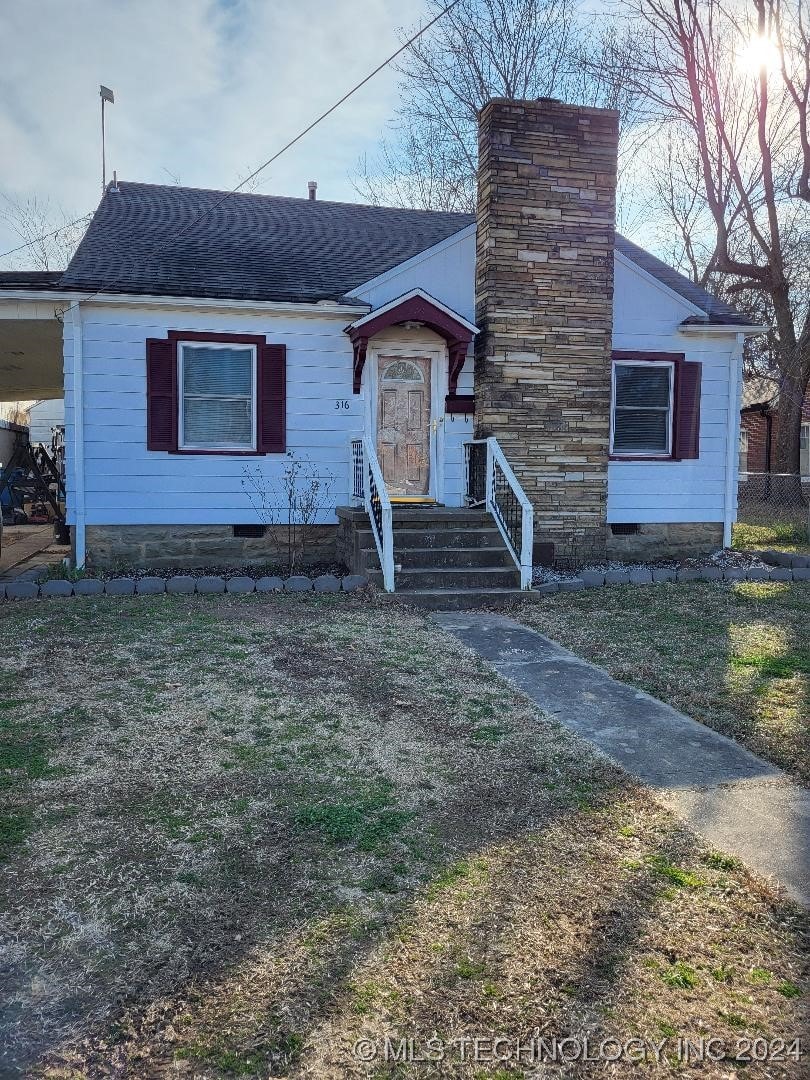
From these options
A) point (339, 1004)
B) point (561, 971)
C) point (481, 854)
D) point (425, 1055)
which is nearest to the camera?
point (425, 1055)

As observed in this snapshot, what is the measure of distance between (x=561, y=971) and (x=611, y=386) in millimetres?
8950

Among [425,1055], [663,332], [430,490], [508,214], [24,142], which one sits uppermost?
[24,142]

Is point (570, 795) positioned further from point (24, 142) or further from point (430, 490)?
point (24, 142)

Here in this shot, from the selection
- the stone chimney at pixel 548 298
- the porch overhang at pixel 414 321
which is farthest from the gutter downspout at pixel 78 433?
the stone chimney at pixel 548 298

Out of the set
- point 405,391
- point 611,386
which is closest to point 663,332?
point 611,386

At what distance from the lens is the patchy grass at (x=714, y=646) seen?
4.29 m

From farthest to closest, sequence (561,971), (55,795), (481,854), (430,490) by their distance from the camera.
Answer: (430,490) → (55,795) → (481,854) → (561,971)

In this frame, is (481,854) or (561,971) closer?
(561,971)

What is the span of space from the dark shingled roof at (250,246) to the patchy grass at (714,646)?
4600mm

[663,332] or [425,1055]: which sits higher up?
[663,332]

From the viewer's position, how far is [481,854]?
2.87 meters

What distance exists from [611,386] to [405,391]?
8.81 feet

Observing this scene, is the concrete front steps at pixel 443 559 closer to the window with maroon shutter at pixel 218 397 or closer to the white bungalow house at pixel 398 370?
the white bungalow house at pixel 398 370

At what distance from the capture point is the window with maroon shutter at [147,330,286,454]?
930 cm
